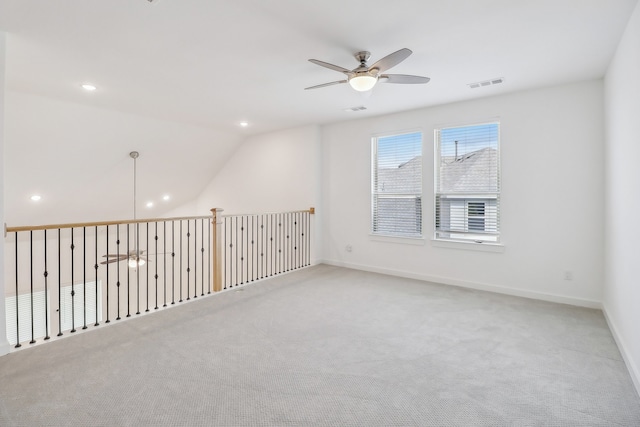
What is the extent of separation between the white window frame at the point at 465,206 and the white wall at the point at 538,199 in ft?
0.23

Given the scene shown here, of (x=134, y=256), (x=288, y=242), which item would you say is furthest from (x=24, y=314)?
(x=288, y=242)

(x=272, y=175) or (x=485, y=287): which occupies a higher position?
(x=272, y=175)

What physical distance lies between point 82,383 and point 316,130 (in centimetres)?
482

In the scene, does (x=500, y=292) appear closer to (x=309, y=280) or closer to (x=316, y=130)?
(x=309, y=280)

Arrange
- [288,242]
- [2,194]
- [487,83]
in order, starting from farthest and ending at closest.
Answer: [288,242] < [487,83] < [2,194]

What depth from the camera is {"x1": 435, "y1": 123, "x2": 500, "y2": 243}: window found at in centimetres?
441

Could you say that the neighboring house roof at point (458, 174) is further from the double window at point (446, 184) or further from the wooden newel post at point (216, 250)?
→ the wooden newel post at point (216, 250)

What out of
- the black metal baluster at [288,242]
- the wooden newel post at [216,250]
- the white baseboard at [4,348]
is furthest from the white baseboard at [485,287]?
the white baseboard at [4,348]

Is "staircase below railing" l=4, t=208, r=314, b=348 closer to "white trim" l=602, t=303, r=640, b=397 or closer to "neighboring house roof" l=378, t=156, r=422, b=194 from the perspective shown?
"neighboring house roof" l=378, t=156, r=422, b=194

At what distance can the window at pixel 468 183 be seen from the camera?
4.41 meters

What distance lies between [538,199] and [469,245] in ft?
3.29

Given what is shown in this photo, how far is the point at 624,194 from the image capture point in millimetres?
2705

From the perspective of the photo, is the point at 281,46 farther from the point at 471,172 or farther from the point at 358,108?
the point at 471,172

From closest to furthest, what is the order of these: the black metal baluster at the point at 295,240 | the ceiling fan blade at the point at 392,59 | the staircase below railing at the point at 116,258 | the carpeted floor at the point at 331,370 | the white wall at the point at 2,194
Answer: the carpeted floor at the point at 331,370
the ceiling fan blade at the point at 392,59
the white wall at the point at 2,194
the staircase below railing at the point at 116,258
the black metal baluster at the point at 295,240
